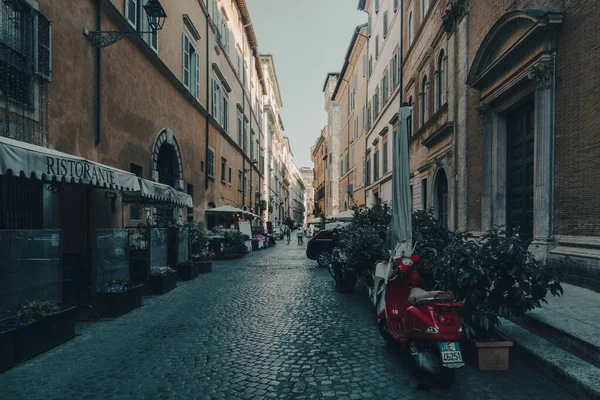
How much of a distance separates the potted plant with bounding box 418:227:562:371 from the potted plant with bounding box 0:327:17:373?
4743 millimetres

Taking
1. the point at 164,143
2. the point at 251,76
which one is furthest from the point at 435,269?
the point at 251,76

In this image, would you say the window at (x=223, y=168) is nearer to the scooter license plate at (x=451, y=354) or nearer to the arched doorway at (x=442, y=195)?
the arched doorway at (x=442, y=195)

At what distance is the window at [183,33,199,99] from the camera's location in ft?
52.8

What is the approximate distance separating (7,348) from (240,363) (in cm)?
245

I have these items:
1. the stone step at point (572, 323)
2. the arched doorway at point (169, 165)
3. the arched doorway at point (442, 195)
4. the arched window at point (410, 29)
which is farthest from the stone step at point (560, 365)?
the arched window at point (410, 29)

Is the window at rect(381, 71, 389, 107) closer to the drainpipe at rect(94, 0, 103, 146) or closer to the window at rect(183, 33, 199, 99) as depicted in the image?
the window at rect(183, 33, 199, 99)

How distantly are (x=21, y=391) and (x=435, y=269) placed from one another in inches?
170

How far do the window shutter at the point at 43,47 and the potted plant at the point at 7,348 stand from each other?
4643mm

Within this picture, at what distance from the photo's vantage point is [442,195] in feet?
51.8

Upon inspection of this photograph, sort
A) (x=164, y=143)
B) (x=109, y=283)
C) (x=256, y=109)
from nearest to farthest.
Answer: (x=109, y=283), (x=164, y=143), (x=256, y=109)

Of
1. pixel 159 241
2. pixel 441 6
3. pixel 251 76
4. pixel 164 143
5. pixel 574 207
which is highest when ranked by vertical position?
pixel 251 76

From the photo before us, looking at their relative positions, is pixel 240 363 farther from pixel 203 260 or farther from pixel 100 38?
pixel 203 260

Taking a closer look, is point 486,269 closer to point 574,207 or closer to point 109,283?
point 574,207

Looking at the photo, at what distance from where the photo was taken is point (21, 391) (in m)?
3.71
